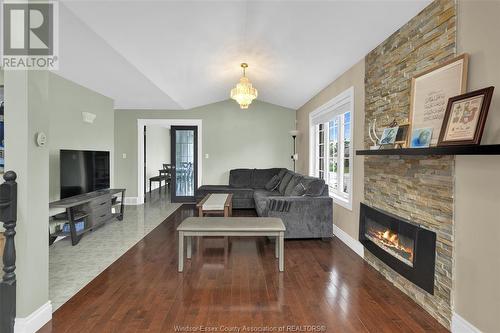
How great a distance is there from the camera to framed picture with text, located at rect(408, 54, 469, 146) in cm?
183

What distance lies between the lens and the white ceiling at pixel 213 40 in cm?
252

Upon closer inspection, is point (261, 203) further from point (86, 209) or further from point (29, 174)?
point (29, 174)

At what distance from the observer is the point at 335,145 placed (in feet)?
15.0

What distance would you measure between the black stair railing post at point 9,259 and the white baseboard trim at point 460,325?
3047 mm

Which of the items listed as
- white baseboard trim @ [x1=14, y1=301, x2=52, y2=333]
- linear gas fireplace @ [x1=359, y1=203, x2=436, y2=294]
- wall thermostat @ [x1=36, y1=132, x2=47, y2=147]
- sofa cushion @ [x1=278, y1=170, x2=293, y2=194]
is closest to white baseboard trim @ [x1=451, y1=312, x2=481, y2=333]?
linear gas fireplace @ [x1=359, y1=203, x2=436, y2=294]

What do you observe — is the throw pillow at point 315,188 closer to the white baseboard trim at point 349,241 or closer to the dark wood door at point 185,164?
the white baseboard trim at point 349,241

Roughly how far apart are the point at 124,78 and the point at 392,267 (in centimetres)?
444

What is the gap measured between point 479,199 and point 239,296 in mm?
1948

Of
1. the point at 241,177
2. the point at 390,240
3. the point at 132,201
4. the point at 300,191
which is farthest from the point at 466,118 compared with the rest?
the point at 132,201

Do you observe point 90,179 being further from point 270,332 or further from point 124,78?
point 270,332

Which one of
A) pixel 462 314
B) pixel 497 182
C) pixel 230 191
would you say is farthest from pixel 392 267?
pixel 230 191

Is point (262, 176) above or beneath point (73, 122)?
beneath

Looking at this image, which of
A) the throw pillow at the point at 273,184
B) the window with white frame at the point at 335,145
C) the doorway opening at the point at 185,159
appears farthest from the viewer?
the doorway opening at the point at 185,159

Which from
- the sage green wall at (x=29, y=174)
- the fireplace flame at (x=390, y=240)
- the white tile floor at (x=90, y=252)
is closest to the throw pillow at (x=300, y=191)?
the fireplace flame at (x=390, y=240)
